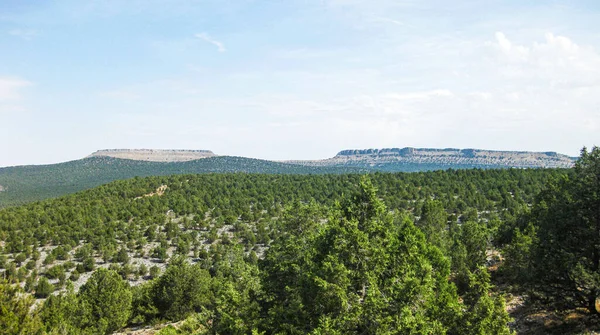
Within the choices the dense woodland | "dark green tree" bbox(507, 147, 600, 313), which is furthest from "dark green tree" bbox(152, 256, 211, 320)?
"dark green tree" bbox(507, 147, 600, 313)

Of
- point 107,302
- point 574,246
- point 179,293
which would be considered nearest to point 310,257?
point 574,246

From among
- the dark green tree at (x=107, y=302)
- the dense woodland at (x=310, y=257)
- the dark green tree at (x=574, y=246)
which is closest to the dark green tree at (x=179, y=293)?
the dense woodland at (x=310, y=257)

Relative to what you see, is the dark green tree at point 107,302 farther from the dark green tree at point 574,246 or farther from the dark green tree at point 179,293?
the dark green tree at point 574,246

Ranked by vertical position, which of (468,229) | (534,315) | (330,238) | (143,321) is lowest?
(143,321)

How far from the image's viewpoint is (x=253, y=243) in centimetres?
8206

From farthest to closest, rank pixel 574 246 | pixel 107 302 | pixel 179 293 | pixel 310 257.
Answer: pixel 179 293, pixel 107 302, pixel 574 246, pixel 310 257

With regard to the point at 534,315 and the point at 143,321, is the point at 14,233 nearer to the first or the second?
the point at 143,321

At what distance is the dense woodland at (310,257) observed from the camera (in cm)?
1944

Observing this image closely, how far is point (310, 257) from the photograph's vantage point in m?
22.9

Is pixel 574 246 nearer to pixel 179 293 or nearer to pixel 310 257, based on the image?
pixel 310 257

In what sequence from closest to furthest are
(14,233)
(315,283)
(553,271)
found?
(315,283) → (553,271) → (14,233)

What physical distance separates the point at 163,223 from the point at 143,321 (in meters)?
45.5

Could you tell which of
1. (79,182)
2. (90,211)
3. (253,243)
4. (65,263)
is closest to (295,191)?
(253,243)

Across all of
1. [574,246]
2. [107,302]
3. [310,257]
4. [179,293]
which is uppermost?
[574,246]
